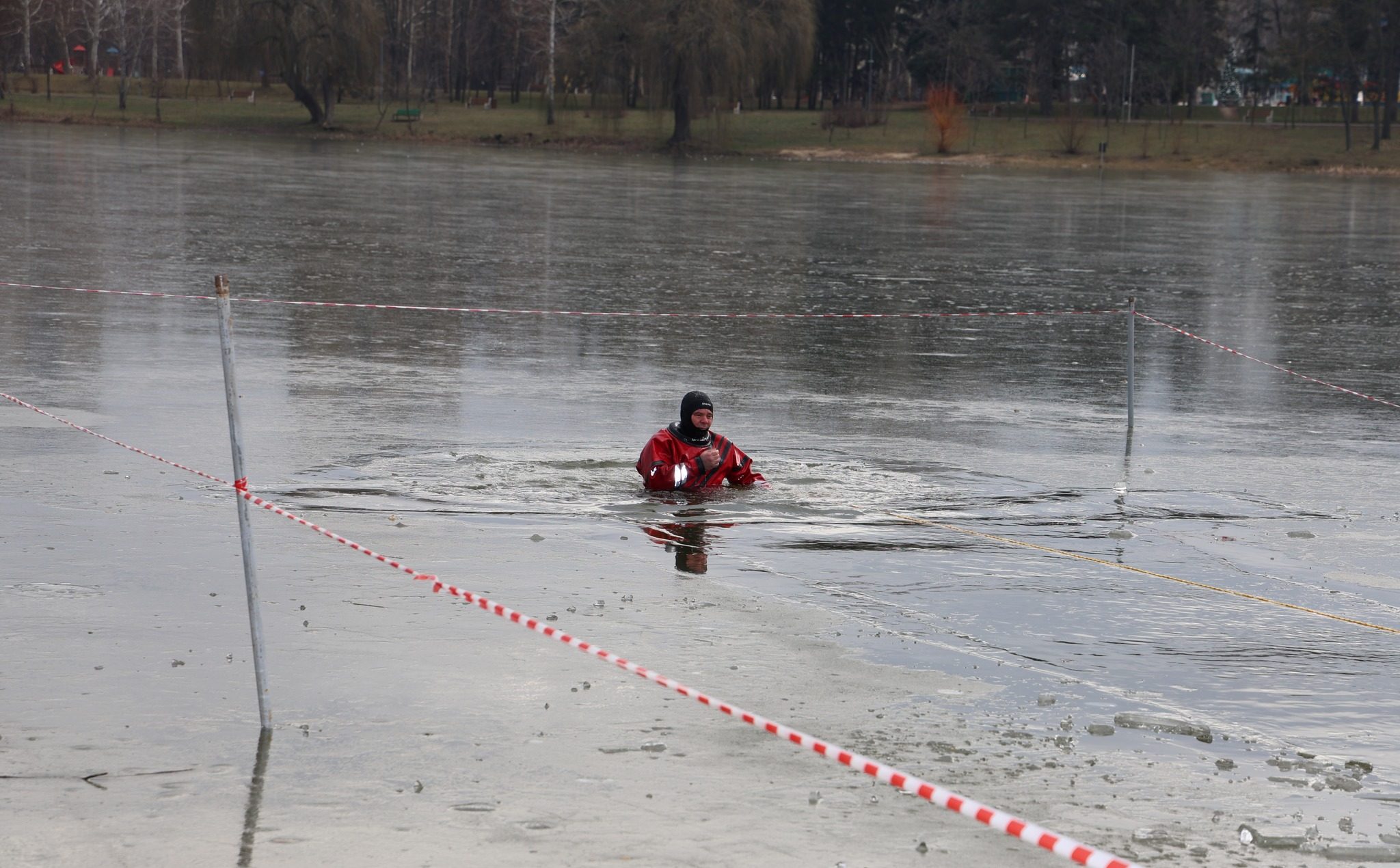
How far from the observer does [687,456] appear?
10992mm

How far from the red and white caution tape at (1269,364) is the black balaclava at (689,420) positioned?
744 cm

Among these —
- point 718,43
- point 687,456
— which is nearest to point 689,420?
point 687,456

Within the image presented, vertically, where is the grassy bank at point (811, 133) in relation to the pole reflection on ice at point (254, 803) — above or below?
above

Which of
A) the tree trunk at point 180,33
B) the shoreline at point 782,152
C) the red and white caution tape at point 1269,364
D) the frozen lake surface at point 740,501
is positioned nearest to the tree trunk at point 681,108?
the shoreline at point 782,152

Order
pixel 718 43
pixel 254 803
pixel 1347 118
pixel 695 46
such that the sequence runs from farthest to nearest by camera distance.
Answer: pixel 1347 118, pixel 695 46, pixel 718 43, pixel 254 803

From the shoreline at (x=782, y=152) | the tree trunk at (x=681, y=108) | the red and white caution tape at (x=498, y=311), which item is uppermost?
the tree trunk at (x=681, y=108)

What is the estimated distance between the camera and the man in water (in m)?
11.0

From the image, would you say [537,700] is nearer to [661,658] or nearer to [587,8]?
[661,658]

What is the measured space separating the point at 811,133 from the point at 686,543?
80796 mm

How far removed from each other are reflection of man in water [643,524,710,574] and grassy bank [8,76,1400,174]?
67386 mm

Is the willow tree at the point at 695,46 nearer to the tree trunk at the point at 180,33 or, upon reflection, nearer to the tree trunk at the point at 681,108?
the tree trunk at the point at 681,108

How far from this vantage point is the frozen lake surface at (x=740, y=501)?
672cm

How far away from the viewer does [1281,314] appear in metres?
22.9

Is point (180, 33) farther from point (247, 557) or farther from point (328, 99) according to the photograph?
point (247, 557)
